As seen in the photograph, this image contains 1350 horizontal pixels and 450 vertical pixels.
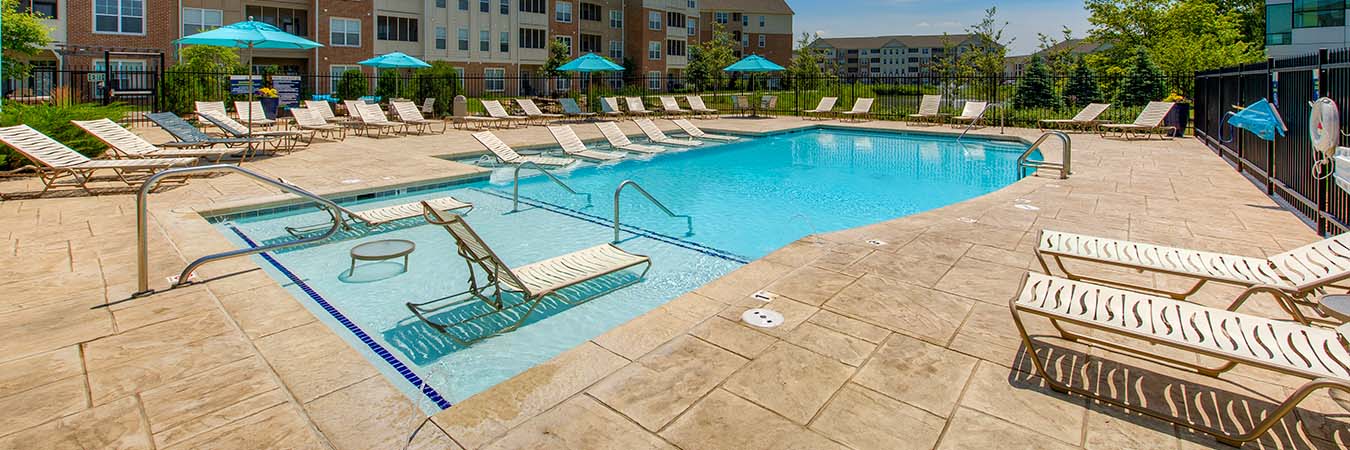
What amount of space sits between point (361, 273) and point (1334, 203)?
8.01 metres

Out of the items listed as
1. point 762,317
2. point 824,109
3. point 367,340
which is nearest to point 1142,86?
point 824,109

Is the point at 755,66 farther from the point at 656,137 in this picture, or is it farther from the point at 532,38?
the point at 532,38

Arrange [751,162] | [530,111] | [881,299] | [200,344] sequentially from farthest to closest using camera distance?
[530,111] < [751,162] < [881,299] < [200,344]

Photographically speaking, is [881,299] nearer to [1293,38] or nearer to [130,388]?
[130,388]

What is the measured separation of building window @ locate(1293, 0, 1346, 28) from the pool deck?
41.2m

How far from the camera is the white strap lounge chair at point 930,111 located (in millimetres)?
20672

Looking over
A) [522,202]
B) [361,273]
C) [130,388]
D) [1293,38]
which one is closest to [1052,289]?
[130,388]

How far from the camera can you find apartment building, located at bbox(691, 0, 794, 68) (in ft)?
218

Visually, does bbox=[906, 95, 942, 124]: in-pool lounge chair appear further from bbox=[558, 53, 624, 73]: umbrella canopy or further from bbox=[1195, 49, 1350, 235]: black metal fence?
bbox=[558, 53, 624, 73]: umbrella canopy

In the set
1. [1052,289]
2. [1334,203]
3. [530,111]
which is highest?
[530,111]

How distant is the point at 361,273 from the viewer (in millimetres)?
6137

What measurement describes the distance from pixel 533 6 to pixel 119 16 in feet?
68.4

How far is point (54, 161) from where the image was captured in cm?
830

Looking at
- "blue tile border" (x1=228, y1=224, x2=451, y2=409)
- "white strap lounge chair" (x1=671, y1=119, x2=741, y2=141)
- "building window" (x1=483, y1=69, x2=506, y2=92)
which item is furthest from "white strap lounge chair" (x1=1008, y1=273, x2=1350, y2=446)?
"building window" (x1=483, y1=69, x2=506, y2=92)
